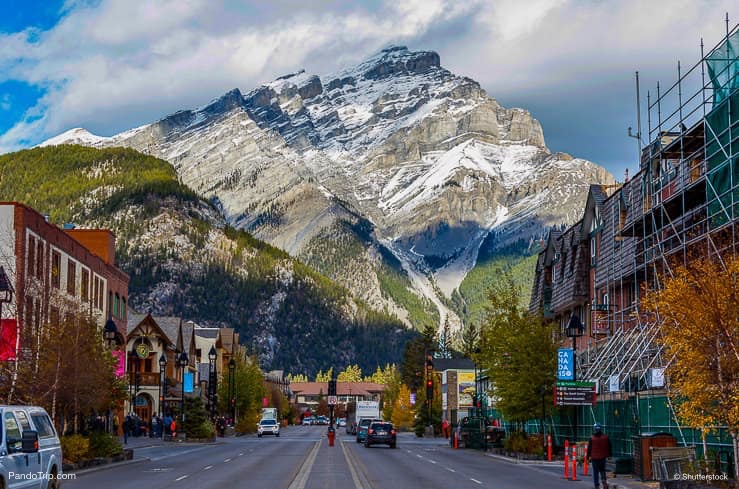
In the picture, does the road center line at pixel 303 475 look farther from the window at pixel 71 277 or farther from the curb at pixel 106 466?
the window at pixel 71 277

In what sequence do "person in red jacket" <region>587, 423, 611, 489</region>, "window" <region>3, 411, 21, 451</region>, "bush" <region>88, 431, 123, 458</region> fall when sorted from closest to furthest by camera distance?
"window" <region>3, 411, 21, 451</region> → "person in red jacket" <region>587, 423, 611, 489</region> → "bush" <region>88, 431, 123, 458</region>

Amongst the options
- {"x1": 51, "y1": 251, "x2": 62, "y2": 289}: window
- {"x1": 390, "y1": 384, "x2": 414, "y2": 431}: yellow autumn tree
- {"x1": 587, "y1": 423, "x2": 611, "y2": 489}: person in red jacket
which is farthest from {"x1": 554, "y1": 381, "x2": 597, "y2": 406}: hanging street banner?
{"x1": 390, "y1": 384, "x2": 414, "y2": 431}: yellow autumn tree

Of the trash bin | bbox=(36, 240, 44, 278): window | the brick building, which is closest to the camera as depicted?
the trash bin

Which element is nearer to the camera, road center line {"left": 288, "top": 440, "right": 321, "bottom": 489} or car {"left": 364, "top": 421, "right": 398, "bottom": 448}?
road center line {"left": 288, "top": 440, "right": 321, "bottom": 489}

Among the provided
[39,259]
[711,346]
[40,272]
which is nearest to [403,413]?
[40,272]

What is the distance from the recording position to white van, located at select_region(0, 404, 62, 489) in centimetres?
1941

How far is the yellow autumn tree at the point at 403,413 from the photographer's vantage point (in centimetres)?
13938

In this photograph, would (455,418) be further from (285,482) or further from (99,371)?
(285,482)

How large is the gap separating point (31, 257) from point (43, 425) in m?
33.1

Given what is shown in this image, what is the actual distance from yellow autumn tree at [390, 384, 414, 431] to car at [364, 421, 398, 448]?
69.7 m

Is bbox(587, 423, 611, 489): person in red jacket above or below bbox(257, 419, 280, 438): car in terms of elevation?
above

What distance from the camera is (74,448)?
1532 inches

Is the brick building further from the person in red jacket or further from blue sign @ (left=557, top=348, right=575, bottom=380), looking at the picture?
blue sign @ (left=557, top=348, right=575, bottom=380)

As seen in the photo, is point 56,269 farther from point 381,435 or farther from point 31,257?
point 381,435
